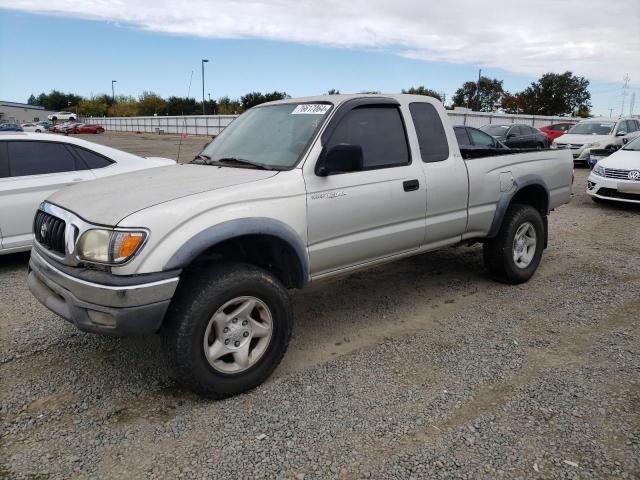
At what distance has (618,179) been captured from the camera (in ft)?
31.3

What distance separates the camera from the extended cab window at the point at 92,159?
628 centimetres

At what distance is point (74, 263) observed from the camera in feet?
9.43

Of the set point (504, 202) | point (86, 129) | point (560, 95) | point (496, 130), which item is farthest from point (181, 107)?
point (504, 202)

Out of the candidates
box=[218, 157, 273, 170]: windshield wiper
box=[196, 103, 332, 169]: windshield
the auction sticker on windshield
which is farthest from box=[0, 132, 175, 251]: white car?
the auction sticker on windshield

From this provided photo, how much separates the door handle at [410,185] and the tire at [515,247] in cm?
146

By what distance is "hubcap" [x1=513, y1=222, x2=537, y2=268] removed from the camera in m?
5.20

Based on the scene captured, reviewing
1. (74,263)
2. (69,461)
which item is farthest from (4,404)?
(74,263)

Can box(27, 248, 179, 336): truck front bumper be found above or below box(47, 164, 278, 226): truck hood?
below

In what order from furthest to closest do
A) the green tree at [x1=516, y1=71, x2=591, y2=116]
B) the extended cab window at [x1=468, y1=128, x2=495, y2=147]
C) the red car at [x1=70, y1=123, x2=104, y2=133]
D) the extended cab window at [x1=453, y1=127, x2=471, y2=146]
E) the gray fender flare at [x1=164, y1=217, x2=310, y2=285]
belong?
the green tree at [x1=516, y1=71, x2=591, y2=116]
the red car at [x1=70, y1=123, x2=104, y2=133]
the extended cab window at [x1=468, y1=128, x2=495, y2=147]
the extended cab window at [x1=453, y1=127, x2=471, y2=146]
the gray fender flare at [x1=164, y1=217, x2=310, y2=285]

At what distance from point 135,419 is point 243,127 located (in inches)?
96.5

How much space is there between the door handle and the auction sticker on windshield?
33.4 inches

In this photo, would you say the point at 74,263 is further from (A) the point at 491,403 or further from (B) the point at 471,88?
(B) the point at 471,88

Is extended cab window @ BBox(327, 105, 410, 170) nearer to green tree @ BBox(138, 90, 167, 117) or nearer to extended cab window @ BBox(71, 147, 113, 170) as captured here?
extended cab window @ BBox(71, 147, 113, 170)

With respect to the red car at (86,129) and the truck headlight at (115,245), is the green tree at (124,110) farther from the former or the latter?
the truck headlight at (115,245)
